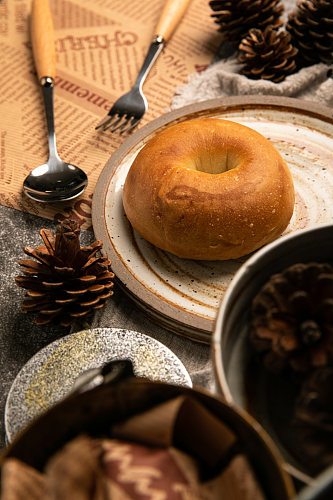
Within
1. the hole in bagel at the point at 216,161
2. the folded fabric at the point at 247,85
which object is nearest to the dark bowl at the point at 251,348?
the hole in bagel at the point at 216,161

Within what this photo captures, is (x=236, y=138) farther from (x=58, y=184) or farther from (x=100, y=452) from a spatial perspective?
(x=100, y=452)

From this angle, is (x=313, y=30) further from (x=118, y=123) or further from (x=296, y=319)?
(x=296, y=319)

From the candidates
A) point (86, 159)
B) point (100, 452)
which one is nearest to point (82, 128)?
point (86, 159)

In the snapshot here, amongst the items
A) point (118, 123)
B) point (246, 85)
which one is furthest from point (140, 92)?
point (246, 85)

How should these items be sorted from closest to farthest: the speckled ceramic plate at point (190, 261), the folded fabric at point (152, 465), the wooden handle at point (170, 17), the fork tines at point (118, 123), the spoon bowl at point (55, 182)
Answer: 1. the folded fabric at point (152, 465)
2. the speckled ceramic plate at point (190, 261)
3. the spoon bowl at point (55, 182)
4. the fork tines at point (118, 123)
5. the wooden handle at point (170, 17)

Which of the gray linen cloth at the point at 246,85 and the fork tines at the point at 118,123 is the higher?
the gray linen cloth at the point at 246,85

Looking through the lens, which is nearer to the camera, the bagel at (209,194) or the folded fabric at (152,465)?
the folded fabric at (152,465)

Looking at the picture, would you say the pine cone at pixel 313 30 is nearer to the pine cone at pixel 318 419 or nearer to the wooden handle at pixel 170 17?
the wooden handle at pixel 170 17
